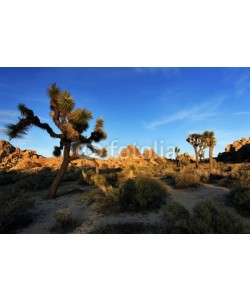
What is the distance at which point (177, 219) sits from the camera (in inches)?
174

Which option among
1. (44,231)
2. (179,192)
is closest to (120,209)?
(44,231)

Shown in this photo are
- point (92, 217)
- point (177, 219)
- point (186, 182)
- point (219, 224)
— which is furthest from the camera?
point (186, 182)

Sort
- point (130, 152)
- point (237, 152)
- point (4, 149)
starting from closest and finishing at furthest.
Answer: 1. point (237, 152)
2. point (130, 152)
3. point (4, 149)

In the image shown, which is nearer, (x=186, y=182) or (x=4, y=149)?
(x=186, y=182)

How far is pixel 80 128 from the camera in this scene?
8.91 m

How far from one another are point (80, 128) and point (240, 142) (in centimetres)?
4086

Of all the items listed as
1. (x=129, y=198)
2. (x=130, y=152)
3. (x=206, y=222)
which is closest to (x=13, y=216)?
(x=129, y=198)

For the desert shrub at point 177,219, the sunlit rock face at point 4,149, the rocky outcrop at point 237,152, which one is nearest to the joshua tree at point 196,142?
the rocky outcrop at point 237,152

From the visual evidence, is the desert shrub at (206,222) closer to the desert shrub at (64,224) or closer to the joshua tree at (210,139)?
the desert shrub at (64,224)

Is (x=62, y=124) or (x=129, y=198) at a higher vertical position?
(x=62, y=124)

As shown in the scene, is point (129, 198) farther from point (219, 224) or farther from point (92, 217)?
point (219, 224)

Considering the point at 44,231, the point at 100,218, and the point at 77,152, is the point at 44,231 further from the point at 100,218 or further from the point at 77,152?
the point at 77,152

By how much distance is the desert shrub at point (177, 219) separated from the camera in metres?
4.03

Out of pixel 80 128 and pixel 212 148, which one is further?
pixel 212 148
